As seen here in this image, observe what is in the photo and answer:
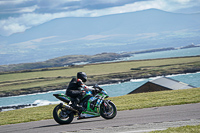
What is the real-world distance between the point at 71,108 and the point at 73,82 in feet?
3.52

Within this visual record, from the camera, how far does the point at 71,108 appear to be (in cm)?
1355

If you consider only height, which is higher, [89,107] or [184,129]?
[89,107]

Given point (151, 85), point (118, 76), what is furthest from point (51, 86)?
point (151, 85)

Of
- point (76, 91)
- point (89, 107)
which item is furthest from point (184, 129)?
point (76, 91)

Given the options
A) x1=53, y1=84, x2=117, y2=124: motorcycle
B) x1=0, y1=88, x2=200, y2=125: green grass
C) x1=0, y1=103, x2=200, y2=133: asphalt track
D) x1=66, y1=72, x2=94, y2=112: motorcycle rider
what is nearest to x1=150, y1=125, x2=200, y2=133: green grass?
x1=0, y1=103, x2=200, y2=133: asphalt track

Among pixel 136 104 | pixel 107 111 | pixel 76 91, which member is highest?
pixel 76 91

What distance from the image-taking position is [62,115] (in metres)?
13.7

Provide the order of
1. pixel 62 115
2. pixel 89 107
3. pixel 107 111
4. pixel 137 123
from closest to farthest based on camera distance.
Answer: pixel 137 123
pixel 62 115
pixel 89 107
pixel 107 111

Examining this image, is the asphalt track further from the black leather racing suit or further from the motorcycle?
the black leather racing suit

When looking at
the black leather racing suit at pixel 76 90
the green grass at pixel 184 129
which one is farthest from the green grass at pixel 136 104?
the green grass at pixel 184 129

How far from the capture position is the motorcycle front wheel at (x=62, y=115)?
13.6m

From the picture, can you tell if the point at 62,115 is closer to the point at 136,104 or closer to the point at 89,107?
the point at 89,107

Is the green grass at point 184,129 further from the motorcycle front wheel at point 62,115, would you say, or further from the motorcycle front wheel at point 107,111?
the motorcycle front wheel at point 62,115

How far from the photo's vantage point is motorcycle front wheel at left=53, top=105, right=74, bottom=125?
13.6 m
